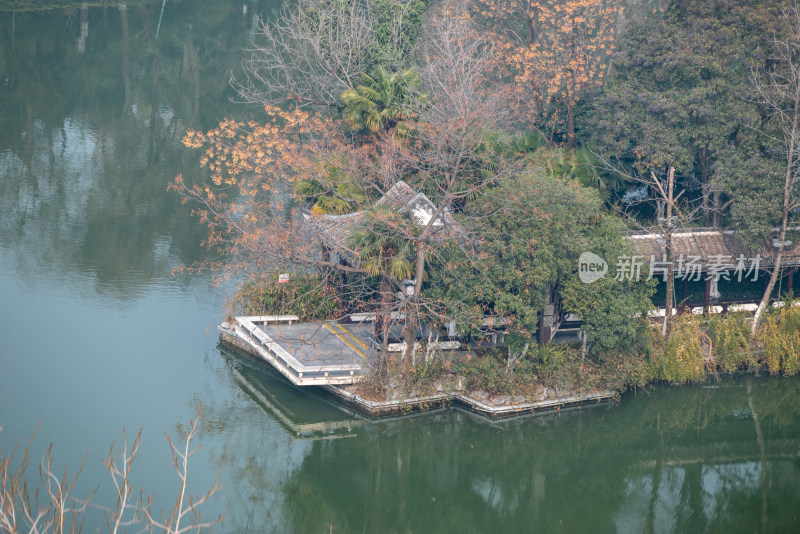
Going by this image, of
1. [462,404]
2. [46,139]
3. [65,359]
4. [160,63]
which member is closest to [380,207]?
[462,404]

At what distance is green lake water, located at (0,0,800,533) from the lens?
20.6 metres

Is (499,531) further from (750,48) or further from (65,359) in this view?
(750,48)

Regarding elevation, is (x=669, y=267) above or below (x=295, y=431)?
above

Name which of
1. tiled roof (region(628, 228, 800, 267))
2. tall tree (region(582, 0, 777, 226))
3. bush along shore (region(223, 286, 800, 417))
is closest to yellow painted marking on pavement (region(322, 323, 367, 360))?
bush along shore (region(223, 286, 800, 417))

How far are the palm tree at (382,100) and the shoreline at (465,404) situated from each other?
868 cm

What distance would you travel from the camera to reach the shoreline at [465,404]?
2353cm

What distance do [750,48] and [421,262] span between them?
13252 millimetres

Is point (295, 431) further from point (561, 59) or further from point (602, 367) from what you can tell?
point (561, 59)

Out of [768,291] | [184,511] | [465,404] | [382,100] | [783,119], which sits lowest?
[465,404]

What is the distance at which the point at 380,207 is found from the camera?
76.6 ft

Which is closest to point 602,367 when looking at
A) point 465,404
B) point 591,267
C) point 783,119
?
point 591,267

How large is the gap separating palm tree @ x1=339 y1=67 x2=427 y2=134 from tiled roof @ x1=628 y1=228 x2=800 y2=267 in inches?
317

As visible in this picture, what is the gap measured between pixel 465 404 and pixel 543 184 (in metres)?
6.43

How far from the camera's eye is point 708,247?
2648 centimetres
